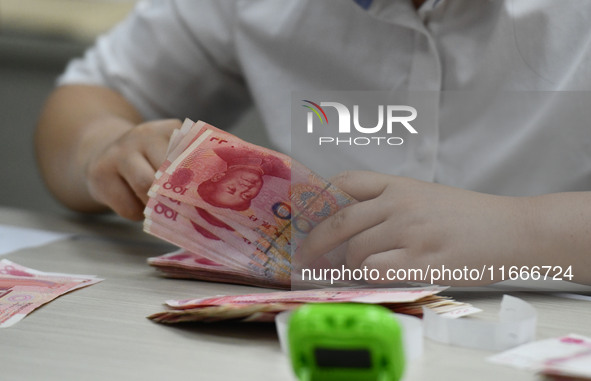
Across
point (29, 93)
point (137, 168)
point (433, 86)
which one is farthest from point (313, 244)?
point (29, 93)

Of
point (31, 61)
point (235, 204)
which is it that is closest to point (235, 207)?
point (235, 204)

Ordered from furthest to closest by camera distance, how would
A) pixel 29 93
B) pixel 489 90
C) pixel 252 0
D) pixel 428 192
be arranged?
pixel 29 93 → pixel 252 0 → pixel 489 90 → pixel 428 192

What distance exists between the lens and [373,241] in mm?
549

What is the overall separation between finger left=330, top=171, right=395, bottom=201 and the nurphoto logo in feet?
0.15

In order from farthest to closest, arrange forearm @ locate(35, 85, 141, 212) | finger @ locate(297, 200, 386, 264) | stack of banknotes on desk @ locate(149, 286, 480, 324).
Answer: forearm @ locate(35, 85, 141, 212)
finger @ locate(297, 200, 386, 264)
stack of banknotes on desk @ locate(149, 286, 480, 324)

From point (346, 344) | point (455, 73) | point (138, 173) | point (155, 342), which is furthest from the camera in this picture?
point (455, 73)

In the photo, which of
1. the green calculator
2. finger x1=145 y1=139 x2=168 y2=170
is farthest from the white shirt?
the green calculator

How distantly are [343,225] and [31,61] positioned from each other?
166 centimetres

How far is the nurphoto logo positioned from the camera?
58cm

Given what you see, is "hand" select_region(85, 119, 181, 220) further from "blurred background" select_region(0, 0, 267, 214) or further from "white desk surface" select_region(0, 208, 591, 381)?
"blurred background" select_region(0, 0, 267, 214)

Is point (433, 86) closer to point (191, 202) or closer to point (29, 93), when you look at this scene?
point (191, 202)

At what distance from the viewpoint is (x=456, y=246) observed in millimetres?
540

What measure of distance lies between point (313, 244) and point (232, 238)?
0.30 feet

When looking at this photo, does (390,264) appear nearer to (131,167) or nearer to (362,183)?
(362,183)
